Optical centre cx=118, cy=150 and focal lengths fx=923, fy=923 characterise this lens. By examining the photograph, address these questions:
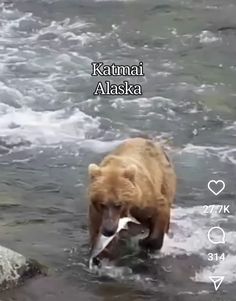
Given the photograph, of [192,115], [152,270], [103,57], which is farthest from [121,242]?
[103,57]

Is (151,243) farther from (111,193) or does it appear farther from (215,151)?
(215,151)

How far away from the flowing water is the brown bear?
468mm

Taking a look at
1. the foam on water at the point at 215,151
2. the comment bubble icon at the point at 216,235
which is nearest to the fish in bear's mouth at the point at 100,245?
the comment bubble icon at the point at 216,235

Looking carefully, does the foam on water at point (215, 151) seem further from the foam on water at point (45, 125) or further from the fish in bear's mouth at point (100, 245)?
the fish in bear's mouth at point (100, 245)

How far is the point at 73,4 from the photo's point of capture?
19000 mm

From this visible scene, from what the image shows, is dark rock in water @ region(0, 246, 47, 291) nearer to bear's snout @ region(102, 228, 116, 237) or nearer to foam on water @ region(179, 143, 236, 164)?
bear's snout @ region(102, 228, 116, 237)

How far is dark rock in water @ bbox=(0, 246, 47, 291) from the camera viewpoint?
7141 millimetres

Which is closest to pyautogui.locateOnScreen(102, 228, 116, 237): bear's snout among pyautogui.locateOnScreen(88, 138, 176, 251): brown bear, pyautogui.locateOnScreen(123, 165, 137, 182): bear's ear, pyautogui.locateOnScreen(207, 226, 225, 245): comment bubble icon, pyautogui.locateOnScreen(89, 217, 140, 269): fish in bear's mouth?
pyautogui.locateOnScreen(88, 138, 176, 251): brown bear

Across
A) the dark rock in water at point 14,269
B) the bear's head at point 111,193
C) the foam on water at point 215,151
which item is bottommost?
the dark rock in water at point 14,269

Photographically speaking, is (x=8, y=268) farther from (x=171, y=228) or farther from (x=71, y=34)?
(x=71, y=34)

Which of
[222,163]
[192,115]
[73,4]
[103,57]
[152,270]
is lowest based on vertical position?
[152,270]

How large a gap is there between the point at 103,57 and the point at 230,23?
9.97ft

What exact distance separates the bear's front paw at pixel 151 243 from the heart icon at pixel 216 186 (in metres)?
1.66

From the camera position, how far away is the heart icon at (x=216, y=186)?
945 centimetres
